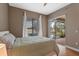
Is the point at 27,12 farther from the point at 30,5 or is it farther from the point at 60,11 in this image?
the point at 60,11

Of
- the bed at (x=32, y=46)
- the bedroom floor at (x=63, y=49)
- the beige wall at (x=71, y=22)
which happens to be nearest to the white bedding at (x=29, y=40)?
the bed at (x=32, y=46)

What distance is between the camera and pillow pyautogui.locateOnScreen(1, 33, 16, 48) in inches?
62.9

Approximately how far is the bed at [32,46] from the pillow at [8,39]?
0.04 metres

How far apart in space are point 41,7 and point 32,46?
69 cm

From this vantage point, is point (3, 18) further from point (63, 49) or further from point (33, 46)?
point (63, 49)

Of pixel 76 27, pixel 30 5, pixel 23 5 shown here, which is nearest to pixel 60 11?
pixel 76 27

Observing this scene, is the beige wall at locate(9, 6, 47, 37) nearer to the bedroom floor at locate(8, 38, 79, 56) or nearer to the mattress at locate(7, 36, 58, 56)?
the mattress at locate(7, 36, 58, 56)

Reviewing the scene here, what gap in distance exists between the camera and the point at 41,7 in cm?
171

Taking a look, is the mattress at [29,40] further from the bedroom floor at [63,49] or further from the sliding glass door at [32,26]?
the bedroom floor at [63,49]

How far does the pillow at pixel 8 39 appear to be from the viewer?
1597mm

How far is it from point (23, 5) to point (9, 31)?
0.50m

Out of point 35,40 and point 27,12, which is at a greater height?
point 27,12

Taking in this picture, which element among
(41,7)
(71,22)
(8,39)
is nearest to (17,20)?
(8,39)

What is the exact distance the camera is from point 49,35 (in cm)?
181
